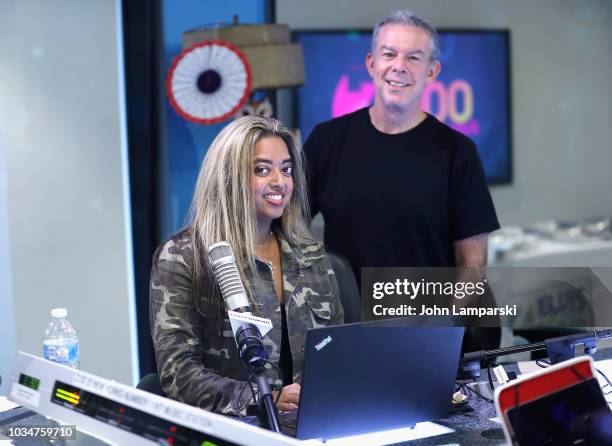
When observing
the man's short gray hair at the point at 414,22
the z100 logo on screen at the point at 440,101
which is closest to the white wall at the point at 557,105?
the z100 logo on screen at the point at 440,101

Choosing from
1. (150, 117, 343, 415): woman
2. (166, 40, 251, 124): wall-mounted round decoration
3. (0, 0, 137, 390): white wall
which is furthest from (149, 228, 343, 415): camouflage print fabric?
(0, 0, 137, 390): white wall

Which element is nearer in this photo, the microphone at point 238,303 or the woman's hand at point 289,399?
the microphone at point 238,303

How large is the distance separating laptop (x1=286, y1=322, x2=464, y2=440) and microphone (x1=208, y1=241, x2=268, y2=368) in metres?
0.15

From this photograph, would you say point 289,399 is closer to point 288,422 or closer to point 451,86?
point 288,422

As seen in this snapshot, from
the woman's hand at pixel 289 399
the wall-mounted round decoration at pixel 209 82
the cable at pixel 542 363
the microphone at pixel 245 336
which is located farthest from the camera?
the wall-mounted round decoration at pixel 209 82

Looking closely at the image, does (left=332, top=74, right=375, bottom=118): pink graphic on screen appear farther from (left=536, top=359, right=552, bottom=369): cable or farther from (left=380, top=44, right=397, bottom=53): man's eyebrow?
(left=536, top=359, right=552, bottom=369): cable

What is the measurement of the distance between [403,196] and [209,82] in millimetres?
1325

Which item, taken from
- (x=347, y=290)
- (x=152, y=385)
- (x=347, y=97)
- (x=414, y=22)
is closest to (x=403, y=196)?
(x=347, y=290)

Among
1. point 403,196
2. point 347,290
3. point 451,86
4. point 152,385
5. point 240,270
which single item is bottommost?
point 152,385

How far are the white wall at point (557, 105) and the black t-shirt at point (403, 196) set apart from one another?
2.42 metres

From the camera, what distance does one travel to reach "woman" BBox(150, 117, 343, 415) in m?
2.07

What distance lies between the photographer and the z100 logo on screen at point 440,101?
468cm

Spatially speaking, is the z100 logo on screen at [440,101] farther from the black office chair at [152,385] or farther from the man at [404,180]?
the black office chair at [152,385]

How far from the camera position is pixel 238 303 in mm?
1533
